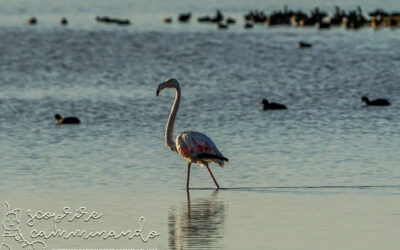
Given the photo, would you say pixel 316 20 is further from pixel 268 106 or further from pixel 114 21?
pixel 268 106

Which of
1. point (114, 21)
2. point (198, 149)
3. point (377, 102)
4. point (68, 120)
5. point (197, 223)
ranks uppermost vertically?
point (198, 149)

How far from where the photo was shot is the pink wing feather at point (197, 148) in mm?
18938


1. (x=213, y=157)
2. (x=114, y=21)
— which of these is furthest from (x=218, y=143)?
(x=114, y=21)

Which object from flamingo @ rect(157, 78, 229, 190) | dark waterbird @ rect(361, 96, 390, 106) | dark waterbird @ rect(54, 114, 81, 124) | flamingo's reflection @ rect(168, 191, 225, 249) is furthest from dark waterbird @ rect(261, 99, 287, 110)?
flamingo's reflection @ rect(168, 191, 225, 249)

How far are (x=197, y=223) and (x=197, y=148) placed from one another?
3.15 metres

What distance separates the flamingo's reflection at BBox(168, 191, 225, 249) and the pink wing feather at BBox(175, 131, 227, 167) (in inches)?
24.3

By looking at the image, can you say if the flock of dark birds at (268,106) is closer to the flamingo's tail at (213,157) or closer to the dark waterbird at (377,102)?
the dark waterbird at (377,102)

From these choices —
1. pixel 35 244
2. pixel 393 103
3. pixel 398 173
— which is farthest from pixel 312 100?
pixel 35 244

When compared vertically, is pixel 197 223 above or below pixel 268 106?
above

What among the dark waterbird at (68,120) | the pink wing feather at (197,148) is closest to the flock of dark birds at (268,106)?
the dark waterbird at (68,120)

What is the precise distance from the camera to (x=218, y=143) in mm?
25656

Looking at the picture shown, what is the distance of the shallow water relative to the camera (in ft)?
51.9

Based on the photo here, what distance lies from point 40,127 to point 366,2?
88.6 m

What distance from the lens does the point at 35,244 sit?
14.7m
